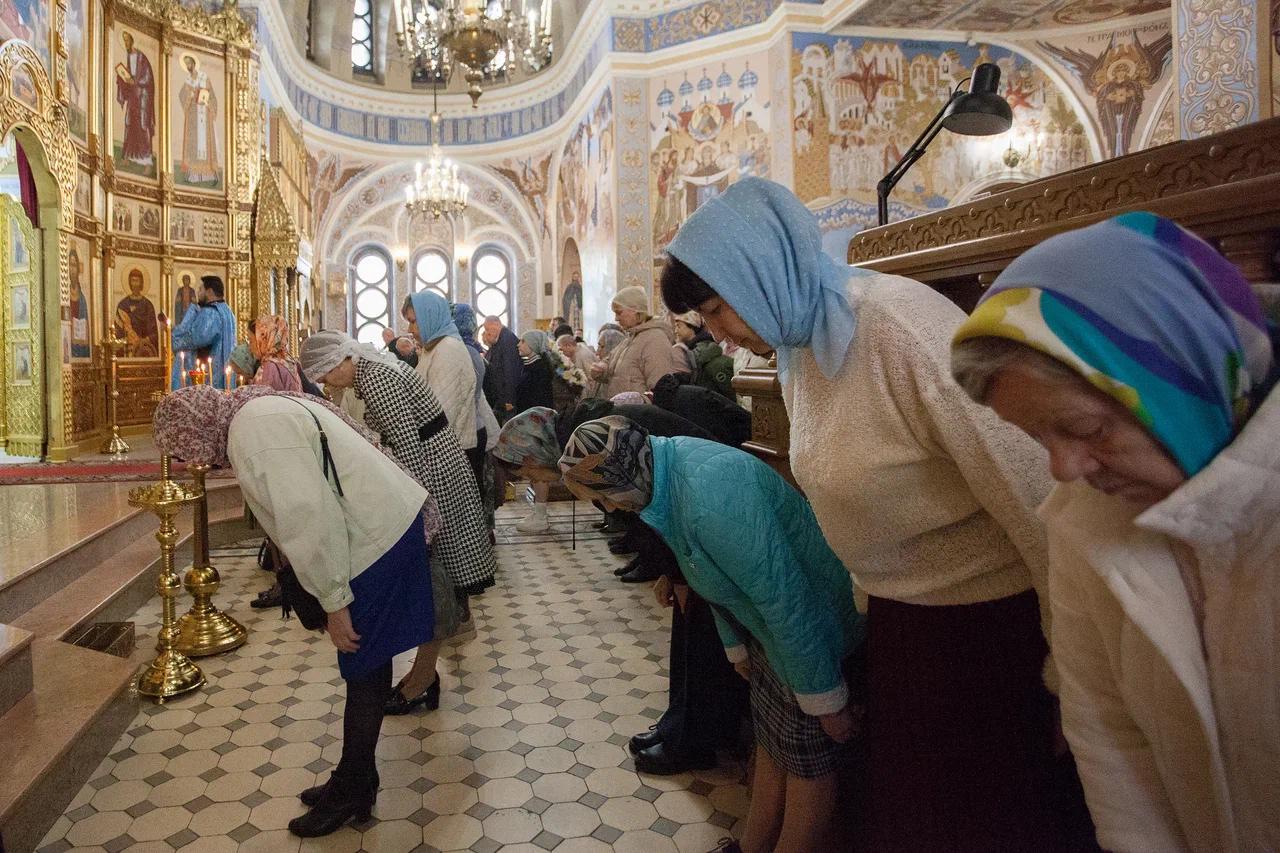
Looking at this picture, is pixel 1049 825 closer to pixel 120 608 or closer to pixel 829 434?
pixel 829 434

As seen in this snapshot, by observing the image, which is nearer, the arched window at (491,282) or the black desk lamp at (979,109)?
the black desk lamp at (979,109)

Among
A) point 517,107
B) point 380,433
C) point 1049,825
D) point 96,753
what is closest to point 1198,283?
point 1049,825

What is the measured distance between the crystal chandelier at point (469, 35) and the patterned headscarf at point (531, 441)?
661cm

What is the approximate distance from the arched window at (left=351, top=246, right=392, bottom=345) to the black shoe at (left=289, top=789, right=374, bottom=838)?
19446mm

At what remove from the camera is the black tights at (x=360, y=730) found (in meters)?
2.44

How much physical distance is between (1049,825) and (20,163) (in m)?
10.4

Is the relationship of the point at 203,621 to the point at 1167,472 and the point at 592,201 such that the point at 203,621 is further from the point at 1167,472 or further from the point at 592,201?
the point at 592,201

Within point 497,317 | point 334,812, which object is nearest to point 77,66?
point 497,317

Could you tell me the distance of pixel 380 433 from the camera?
333 centimetres

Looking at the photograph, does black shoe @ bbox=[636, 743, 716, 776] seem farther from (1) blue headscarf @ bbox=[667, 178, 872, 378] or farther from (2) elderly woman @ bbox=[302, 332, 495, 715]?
(1) blue headscarf @ bbox=[667, 178, 872, 378]

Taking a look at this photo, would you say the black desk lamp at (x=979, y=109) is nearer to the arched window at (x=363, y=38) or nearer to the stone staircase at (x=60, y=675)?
the stone staircase at (x=60, y=675)

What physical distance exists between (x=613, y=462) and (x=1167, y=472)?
1184 millimetres

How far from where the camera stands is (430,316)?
14.9 feet

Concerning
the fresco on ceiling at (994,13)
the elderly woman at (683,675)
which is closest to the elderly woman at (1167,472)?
the elderly woman at (683,675)
